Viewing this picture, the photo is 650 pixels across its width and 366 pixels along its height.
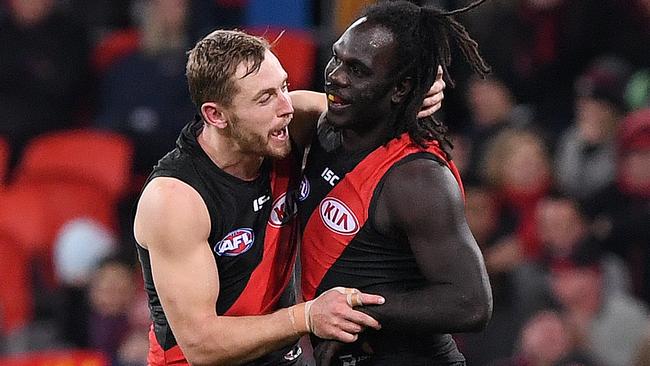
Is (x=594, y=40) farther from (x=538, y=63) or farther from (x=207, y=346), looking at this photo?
(x=207, y=346)

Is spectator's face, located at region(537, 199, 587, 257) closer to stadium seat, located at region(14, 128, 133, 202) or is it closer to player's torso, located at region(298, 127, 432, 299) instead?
stadium seat, located at region(14, 128, 133, 202)

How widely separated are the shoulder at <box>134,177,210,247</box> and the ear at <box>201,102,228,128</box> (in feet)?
0.64

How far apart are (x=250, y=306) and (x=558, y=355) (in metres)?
2.35

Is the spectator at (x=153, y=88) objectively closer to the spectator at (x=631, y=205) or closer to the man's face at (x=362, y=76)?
the spectator at (x=631, y=205)

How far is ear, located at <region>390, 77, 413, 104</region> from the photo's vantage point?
389 cm

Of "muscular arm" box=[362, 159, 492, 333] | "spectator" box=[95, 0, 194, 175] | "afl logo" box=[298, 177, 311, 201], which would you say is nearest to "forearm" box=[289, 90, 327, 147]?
"afl logo" box=[298, 177, 311, 201]

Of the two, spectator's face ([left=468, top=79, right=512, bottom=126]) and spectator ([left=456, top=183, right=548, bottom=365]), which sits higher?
spectator's face ([left=468, top=79, right=512, bottom=126])

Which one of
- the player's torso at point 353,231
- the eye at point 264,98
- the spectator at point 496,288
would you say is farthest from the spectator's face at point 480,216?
the eye at point 264,98

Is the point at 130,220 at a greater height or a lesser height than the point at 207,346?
lesser

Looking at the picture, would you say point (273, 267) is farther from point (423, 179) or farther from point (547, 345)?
point (547, 345)

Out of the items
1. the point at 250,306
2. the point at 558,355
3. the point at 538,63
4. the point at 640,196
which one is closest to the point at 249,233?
the point at 250,306

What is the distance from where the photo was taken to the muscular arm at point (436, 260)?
371cm

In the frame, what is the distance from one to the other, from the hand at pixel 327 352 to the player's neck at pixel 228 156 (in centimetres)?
54

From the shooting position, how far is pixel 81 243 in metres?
7.11
